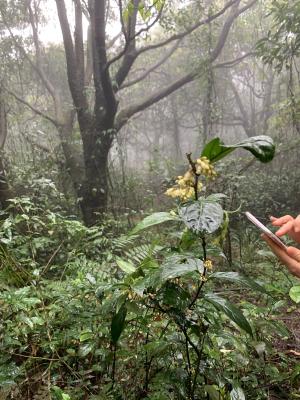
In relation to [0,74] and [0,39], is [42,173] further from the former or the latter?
[0,39]

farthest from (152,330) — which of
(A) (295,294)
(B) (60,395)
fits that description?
(A) (295,294)

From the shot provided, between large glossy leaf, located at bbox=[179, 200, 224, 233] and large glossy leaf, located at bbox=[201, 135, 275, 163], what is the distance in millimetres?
136

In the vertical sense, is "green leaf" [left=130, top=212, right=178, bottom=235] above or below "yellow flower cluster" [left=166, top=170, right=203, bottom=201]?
below

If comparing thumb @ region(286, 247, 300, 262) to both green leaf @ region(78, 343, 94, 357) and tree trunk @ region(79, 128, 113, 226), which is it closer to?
green leaf @ region(78, 343, 94, 357)

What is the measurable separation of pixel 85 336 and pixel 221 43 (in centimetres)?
717

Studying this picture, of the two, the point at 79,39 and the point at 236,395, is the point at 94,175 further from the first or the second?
the point at 236,395

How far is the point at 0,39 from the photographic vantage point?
8836 millimetres

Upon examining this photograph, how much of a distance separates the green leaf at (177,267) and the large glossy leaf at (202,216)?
143 mm

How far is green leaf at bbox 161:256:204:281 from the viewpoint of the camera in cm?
102

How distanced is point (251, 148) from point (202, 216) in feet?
0.73

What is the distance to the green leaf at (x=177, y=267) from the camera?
102 cm

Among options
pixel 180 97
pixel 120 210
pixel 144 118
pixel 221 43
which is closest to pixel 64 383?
pixel 120 210

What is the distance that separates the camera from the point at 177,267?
1.04m

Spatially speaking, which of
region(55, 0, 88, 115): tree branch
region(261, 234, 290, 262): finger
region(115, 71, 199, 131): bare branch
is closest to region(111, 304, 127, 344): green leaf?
region(261, 234, 290, 262): finger
